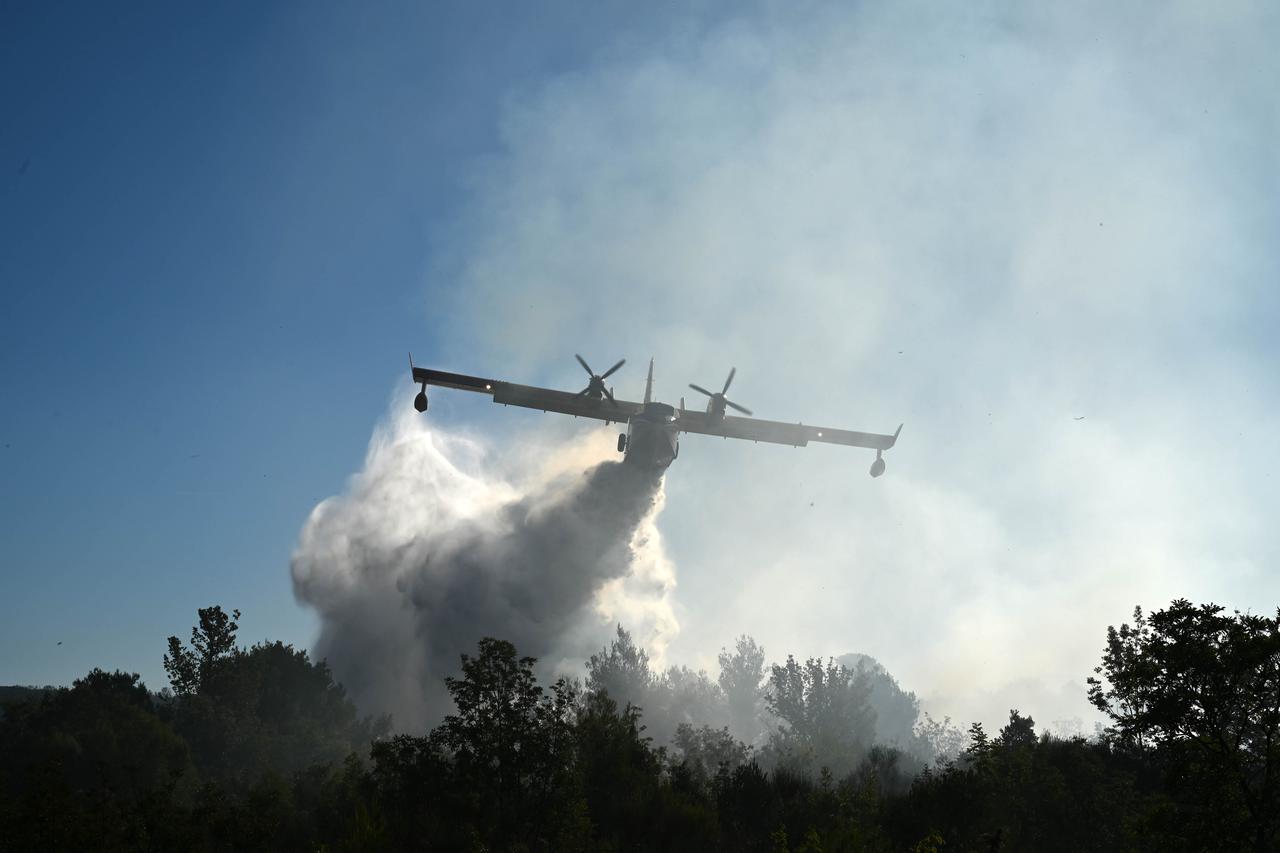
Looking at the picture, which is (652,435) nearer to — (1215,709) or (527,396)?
(527,396)

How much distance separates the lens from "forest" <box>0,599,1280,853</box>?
1831 cm

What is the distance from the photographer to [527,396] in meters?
44.9

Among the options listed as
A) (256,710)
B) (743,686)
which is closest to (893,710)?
(743,686)

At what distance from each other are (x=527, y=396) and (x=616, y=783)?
21768 mm

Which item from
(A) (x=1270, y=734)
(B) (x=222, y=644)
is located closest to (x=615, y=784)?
(A) (x=1270, y=734)

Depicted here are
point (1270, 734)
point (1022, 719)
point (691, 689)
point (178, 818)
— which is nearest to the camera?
point (1270, 734)

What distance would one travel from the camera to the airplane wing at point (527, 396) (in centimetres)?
4384

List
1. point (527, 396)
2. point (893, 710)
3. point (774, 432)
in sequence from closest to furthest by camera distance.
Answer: point (527, 396) → point (774, 432) → point (893, 710)

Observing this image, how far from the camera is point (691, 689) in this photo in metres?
118

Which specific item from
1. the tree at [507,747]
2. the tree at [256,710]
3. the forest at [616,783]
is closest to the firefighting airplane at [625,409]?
the forest at [616,783]

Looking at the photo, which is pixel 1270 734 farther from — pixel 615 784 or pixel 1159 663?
pixel 615 784

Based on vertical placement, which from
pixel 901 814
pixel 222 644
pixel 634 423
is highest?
pixel 634 423

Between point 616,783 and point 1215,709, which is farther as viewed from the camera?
point 616,783

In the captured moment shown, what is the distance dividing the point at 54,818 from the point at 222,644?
2526 inches
